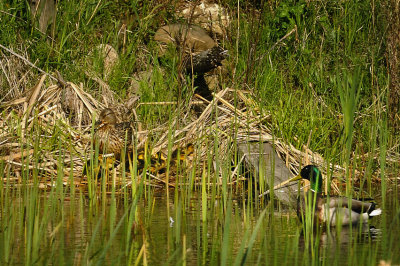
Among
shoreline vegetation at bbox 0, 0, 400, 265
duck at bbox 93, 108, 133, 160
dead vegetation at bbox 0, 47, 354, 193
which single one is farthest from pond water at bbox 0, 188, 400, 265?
duck at bbox 93, 108, 133, 160

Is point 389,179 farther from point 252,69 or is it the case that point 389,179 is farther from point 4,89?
point 4,89

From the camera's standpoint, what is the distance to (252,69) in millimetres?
8742

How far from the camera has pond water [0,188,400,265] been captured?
376 centimetres

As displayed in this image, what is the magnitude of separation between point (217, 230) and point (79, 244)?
88 cm

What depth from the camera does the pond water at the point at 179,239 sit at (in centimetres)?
376

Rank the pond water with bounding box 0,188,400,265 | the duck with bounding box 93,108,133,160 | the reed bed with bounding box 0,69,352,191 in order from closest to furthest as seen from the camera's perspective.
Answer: the pond water with bounding box 0,188,400,265
the reed bed with bounding box 0,69,352,191
the duck with bounding box 93,108,133,160

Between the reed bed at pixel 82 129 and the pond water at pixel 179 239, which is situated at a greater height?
the reed bed at pixel 82 129

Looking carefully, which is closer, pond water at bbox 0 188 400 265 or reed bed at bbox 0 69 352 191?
pond water at bbox 0 188 400 265

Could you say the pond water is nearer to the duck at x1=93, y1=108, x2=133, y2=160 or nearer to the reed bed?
the reed bed

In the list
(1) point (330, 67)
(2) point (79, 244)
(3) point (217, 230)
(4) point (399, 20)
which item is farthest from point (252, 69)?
(2) point (79, 244)

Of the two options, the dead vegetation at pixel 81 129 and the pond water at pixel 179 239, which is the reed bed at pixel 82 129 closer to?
the dead vegetation at pixel 81 129

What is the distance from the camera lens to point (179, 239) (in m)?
4.34

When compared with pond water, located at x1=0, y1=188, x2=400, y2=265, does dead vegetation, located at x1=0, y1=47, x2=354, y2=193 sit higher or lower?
higher

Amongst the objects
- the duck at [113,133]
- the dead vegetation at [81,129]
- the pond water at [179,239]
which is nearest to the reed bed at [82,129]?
the dead vegetation at [81,129]
